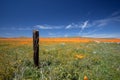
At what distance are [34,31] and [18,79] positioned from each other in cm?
278

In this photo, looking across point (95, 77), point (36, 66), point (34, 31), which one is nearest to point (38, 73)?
point (36, 66)

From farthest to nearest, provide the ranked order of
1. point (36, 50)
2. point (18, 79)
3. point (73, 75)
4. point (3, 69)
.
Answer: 1. point (36, 50)
2. point (73, 75)
3. point (3, 69)
4. point (18, 79)

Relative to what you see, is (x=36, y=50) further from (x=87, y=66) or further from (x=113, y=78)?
(x=113, y=78)

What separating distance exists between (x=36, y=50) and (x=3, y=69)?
190cm

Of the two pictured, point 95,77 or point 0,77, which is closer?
point 0,77

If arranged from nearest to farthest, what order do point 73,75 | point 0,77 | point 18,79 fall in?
point 18,79 → point 0,77 → point 73,75

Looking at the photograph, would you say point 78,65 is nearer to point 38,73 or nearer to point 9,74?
point 38,73

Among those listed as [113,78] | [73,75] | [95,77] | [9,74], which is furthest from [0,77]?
[113,78]

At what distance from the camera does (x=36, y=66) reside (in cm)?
825

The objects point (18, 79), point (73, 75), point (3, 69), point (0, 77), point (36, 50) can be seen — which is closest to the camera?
point (18, 79)

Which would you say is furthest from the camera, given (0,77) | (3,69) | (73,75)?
(73,75)

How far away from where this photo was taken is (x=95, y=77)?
7352mm

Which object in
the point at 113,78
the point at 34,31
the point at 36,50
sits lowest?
the point at 113,78

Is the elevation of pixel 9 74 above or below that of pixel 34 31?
below
